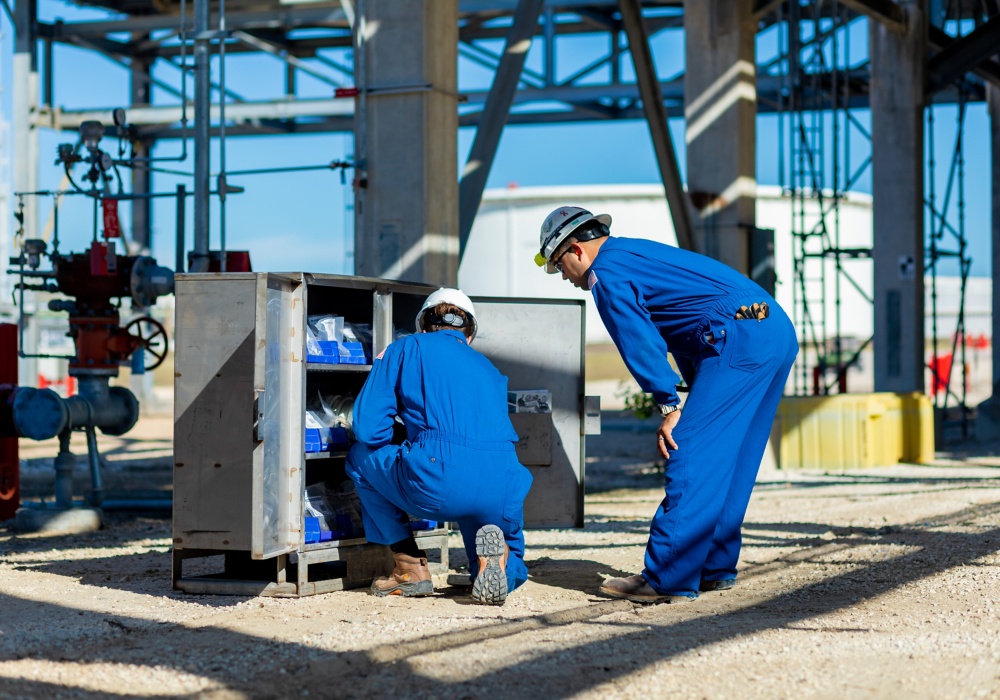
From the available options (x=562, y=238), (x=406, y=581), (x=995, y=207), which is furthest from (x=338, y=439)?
(x=995, y=207)

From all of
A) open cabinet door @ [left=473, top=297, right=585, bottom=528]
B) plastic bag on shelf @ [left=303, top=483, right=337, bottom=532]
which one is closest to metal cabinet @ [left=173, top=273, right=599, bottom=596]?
plastic bag on shelf @ [left=303, top=483, right=337, bottom=532]

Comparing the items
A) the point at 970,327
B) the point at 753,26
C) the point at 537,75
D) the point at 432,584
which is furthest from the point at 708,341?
the point at 970,327

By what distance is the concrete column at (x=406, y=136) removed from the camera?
9.10 metres

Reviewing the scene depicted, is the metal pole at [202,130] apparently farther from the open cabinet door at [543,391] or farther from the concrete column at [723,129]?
the concrete column at [723,129]

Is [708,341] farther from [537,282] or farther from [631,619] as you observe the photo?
[537,282]

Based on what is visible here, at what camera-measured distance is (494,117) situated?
33.4 ft

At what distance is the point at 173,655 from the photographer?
4.58 meters

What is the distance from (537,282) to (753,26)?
19514mm

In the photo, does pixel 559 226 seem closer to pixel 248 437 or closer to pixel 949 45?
pixel 248 437

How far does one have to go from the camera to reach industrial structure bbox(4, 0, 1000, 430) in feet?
30.2

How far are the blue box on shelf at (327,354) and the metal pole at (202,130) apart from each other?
3.72 meters

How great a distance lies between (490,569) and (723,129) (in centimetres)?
803

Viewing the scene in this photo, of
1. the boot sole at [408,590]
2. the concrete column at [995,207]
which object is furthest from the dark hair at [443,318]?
the concrete column at [995,207]

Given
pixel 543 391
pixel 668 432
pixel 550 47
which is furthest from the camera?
pixel 550 47
